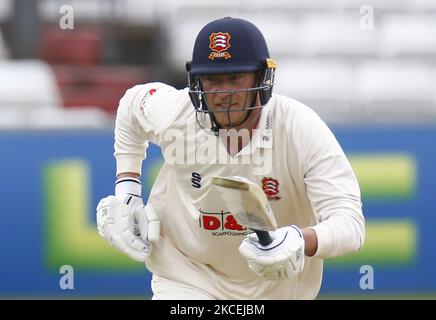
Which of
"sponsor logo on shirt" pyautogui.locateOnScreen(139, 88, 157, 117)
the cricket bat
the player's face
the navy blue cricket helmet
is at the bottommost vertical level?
the cricket bat

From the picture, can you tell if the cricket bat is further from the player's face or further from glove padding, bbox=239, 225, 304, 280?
the player's face

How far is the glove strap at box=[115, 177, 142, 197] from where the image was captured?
4219mm

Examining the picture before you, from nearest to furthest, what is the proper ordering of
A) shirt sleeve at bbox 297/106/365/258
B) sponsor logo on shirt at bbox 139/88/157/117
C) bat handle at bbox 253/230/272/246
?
bat handle at bbox 253/230/272/246
shirt sleeve at bbox 297/106/365/258
sponsor logo on shirt at bbox 139/88/157/117

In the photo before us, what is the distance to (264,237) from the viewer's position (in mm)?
3283

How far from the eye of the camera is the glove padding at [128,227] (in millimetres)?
3998

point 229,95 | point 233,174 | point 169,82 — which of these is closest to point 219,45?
point 229,95

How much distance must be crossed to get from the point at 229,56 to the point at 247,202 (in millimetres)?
724

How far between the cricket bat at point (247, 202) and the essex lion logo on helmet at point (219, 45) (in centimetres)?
65

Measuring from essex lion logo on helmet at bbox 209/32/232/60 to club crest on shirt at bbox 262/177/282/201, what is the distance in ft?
1.51

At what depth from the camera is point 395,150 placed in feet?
20.2

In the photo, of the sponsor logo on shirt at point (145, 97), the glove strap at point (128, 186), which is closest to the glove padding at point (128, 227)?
the glove strap at point (128, 186)

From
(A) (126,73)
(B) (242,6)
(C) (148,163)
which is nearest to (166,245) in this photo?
(C) (148,163)

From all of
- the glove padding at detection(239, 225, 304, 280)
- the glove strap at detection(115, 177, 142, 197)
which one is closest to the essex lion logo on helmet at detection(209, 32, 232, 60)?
the glove padding at detection(239, 225, 304, 280)

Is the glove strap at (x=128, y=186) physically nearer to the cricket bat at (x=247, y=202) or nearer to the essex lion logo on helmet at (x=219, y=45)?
the essex lion logo on helmet at (x=219, y=45)
